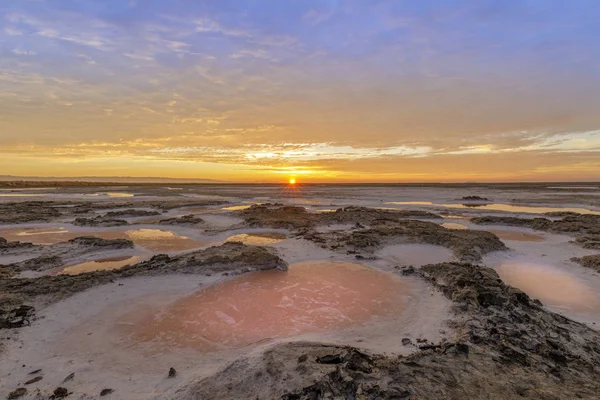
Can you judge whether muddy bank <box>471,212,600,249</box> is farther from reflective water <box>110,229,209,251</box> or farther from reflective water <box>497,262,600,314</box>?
reflective water <box>110,229,209,251</box>

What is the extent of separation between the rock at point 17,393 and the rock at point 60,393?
0.55 m

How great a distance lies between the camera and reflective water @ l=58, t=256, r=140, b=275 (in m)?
13.0

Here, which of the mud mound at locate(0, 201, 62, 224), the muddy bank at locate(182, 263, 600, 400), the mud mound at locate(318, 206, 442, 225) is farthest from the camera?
the mud mound at locate(318, 206, 442, 225)

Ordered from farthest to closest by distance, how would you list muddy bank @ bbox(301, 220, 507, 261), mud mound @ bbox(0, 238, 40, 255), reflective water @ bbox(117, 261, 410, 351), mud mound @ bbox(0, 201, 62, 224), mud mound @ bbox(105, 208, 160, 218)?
mud mound @ bbox(105, 208, 160, 218) < mud mound @ bbox(0, 201, 62, 224) < muddy bank @ bbox(301, 220, 507, 261) < mud mound @ bbox(0, 238, 40, 255) < reflective water @ bbox(117, 261, 410, 351)

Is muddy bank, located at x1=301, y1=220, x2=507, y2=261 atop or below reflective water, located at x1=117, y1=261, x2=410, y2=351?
atop

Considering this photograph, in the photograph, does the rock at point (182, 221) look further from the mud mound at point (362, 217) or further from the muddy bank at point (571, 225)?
the muddy bank at point (571, 225)

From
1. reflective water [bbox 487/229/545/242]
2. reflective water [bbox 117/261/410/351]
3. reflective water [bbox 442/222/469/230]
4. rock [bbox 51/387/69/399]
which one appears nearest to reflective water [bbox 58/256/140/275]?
reflective water [bbox 117/261/410/351]

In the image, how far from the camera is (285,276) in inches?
485

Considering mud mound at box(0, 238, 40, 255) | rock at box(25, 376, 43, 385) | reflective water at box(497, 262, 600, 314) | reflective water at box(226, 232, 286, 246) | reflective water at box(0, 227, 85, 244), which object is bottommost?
rock at box(25, 376, 43, 385)

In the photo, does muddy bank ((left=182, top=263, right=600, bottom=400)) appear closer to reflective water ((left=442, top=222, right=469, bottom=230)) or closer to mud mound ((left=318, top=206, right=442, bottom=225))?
reflective water ((left=442, top=222, right=469, bottom=230))

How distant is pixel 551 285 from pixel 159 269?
571 inches

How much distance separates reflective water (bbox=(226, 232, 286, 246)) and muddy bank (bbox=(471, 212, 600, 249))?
52.0ft

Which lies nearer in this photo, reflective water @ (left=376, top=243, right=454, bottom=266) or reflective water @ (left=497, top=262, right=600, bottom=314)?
reflective water @ (left=497, top=262, right=600, bottom=314)

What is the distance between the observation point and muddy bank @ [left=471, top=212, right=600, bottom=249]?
17.7 metres
